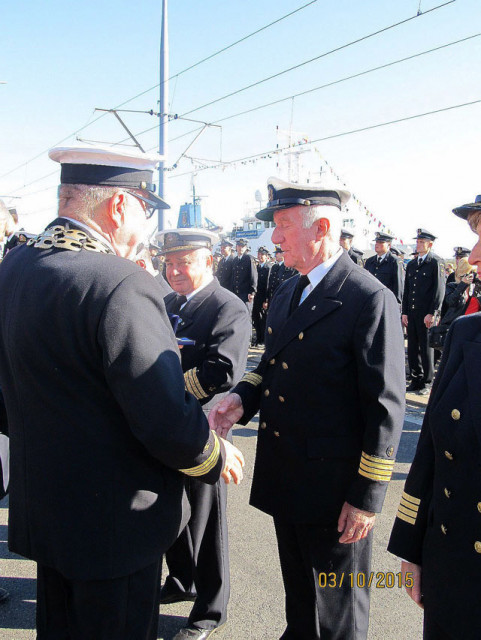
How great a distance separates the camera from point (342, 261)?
2074 mm

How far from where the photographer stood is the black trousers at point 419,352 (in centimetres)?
735

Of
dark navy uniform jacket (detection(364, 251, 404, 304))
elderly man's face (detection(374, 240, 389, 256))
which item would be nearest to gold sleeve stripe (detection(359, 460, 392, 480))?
dark navy uniform jacket (detection(364, 251, 404, 304))

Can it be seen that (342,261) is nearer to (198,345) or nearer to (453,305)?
(198,345)

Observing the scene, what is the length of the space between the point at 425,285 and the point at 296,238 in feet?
20.4

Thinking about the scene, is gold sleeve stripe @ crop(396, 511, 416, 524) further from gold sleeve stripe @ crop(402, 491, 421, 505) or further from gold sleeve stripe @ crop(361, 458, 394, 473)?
gold sleeve stripe @ crop(361, 458, 394, 473)

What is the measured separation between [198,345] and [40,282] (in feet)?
4.29

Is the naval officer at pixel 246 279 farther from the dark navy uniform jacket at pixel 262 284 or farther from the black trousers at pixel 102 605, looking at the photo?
the black trousers at pixel 102 605

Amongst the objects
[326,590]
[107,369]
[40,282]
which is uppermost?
[40,282]

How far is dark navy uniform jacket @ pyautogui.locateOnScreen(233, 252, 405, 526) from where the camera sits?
1812 mm

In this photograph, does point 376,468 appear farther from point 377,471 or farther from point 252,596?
point 252,596

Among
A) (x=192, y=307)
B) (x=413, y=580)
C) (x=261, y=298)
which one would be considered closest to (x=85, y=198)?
(x=192, y=307)

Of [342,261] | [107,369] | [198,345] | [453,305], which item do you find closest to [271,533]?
[198,345]

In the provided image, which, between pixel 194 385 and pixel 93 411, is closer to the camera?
pixel 93 411

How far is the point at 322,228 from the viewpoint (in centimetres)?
205
